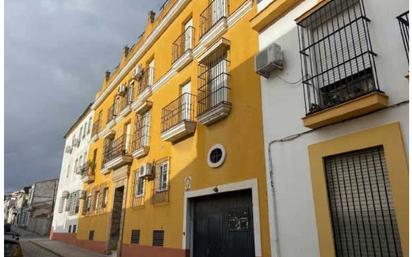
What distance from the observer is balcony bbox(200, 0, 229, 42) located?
34.2ft

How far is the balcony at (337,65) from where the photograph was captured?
5824 mm

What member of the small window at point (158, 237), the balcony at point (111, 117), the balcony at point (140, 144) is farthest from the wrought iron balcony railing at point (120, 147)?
the small window at point (158, 237)

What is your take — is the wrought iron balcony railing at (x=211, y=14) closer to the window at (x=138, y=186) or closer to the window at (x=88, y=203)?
the window at (x=138, y=186)

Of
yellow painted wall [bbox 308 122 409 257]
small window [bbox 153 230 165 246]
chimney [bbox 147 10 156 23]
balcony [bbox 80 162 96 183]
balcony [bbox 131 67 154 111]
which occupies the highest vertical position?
chimney [bbox 147 10 156 23]

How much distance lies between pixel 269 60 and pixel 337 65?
1.66 meters

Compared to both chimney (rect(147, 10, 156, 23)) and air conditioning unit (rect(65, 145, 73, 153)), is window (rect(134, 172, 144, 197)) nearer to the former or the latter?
chimney (rect(147, 10, 156, 23))

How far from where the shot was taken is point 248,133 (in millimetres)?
8445

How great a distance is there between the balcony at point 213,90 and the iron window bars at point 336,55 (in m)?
2.70

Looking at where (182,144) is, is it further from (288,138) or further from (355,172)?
(355,172)

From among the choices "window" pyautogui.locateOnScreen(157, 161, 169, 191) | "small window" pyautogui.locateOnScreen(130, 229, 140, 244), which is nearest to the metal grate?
"window" pyautogui.locateOnScreen(157, 161, 169, 191)

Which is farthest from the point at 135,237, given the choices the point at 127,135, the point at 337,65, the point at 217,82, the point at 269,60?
the point at 337,65

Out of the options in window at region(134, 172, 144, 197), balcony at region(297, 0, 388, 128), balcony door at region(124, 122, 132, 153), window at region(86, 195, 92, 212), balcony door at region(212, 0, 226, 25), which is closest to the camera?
balcony at region(297, 0, 388, 128)

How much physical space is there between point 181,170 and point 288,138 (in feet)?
14.9

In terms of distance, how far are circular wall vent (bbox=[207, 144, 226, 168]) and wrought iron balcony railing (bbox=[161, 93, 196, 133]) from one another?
1.65m
